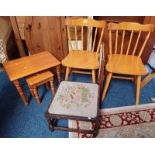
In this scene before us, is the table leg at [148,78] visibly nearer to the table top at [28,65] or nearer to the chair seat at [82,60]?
the chair seat at [82,60]

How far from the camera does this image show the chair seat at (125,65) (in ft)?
4.50

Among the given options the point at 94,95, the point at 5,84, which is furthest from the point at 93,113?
the point at 5,84

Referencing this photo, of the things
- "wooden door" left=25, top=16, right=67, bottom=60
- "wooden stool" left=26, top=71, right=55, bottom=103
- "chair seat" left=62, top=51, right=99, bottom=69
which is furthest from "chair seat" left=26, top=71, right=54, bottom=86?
"wooden door" left=25, top=16, right=67, bottom=60

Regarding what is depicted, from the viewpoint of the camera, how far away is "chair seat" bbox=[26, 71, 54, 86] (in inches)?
55.3

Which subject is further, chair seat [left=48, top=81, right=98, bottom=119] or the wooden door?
the wooden door

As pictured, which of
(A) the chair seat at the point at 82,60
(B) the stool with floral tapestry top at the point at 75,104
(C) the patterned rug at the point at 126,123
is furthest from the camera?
(A) the chair seat at the point at 82,60

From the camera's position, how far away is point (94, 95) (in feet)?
4.03

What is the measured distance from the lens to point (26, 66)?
1.44 meters

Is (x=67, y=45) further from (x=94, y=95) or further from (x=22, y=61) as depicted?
(x=94, y=95)

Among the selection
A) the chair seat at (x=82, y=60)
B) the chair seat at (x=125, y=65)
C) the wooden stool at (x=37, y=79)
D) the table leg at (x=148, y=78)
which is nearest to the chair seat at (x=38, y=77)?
the wooden stool at (x=37, y=79)

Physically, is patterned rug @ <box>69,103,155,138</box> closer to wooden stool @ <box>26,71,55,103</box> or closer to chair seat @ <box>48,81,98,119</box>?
chair seat @ <box>48,81,98,119</box>

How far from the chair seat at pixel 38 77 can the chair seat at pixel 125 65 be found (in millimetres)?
624
